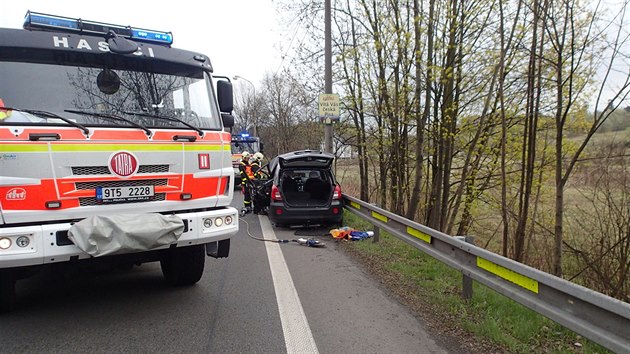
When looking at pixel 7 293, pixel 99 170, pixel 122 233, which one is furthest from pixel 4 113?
pixel 7 293

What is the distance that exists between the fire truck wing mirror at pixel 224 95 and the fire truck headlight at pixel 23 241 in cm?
240

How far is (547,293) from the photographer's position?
10.6 feet

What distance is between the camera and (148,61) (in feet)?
14.4

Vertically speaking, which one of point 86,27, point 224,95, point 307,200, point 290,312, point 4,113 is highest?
point 86,27

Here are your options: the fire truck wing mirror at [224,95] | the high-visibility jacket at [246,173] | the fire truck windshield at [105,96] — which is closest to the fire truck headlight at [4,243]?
the fire truck windshield at [105,96]

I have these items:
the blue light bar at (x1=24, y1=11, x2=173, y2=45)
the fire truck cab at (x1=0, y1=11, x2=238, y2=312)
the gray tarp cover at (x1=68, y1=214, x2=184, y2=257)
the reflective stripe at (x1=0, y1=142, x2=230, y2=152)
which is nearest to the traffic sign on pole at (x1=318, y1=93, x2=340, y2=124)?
the fire truck cab at (x1=0, y1=11, x2=238, y2=312)

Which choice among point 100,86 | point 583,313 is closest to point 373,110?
point 100,86

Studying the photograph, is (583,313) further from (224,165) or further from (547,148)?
(547,148)

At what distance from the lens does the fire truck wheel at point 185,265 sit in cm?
489

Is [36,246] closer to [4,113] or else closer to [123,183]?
[123,183]

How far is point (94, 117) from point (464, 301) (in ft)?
13.6

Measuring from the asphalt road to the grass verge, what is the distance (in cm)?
25

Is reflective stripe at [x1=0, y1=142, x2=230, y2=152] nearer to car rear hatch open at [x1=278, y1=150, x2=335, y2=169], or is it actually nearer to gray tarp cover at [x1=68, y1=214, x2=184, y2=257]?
gray tarp cover at [x1=68, y1=214, x2=184, y2=257]

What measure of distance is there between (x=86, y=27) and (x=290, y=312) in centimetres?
349
